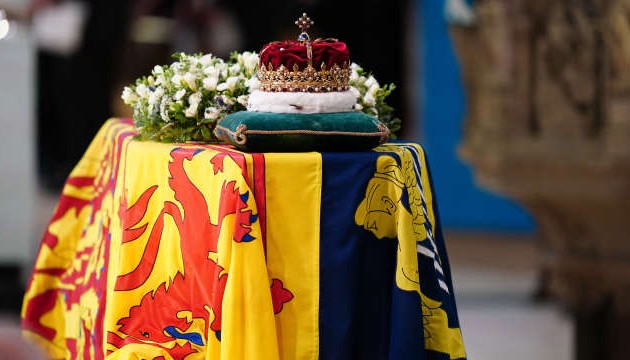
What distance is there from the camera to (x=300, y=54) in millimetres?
2734

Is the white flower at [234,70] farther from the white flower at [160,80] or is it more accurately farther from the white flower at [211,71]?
the white flower at [160,80]

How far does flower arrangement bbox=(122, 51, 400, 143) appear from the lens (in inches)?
116

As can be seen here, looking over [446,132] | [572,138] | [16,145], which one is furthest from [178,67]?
[446,132]

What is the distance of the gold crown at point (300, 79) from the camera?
8.91ft

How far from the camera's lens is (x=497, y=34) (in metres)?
5.32

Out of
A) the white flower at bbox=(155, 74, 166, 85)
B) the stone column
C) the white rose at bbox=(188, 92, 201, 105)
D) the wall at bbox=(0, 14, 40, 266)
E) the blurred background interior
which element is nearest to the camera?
the white rose at bbox=(188, 92, 201, 105)

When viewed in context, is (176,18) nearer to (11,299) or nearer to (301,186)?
(11,299)

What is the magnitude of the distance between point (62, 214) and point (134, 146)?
848mm

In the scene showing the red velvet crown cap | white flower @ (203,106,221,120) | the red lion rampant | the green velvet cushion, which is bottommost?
the red lion rampant

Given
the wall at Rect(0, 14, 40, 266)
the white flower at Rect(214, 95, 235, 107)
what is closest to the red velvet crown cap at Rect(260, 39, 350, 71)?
the white flower at Rect(214, 95, 235, 107)

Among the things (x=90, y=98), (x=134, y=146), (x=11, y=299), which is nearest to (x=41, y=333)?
(x=134, y=146)

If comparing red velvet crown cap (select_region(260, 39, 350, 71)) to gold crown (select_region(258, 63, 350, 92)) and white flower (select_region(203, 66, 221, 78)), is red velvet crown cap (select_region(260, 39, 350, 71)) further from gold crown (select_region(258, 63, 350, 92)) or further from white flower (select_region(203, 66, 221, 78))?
white flower (select_region(203, 66, 221, 78))

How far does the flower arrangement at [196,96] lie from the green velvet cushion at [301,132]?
22 cm

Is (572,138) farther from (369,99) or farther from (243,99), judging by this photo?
(243,99)
